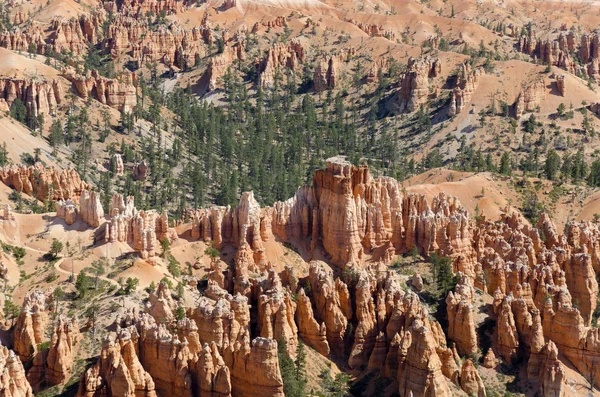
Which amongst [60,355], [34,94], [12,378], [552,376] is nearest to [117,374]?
[60,355]

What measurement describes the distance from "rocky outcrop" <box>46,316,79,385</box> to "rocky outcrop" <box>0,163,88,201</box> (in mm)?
48828

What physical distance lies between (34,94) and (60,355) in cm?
10936

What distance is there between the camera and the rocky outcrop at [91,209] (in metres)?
110

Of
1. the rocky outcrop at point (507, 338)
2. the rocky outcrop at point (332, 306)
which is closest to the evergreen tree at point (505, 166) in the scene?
the rocky outcrop at point (507, 338)

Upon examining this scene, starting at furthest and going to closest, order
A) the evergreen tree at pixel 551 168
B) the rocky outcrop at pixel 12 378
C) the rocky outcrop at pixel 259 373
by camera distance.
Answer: the evergreen tree at pixel 551 168 < the rocky outcrop at pixel 259 373 < the rocky outcrop at pixel 12 378

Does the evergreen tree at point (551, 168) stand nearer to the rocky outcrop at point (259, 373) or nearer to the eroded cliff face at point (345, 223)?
the eroded cliff face at point (345, 223)

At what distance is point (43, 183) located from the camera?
13775cm

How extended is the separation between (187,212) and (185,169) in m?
52.5

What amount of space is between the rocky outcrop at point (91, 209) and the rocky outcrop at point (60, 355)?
2249 cm

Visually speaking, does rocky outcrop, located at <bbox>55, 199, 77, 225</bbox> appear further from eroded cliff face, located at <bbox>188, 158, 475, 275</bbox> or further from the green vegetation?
the green vegetation

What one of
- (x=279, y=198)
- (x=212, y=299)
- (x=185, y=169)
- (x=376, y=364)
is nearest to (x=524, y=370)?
(x=376, y=364)

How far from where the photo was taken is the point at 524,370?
100m

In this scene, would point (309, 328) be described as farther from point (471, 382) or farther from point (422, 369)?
point (471, 382)

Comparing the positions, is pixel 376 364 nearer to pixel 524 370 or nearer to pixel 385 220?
pixel 524 370
